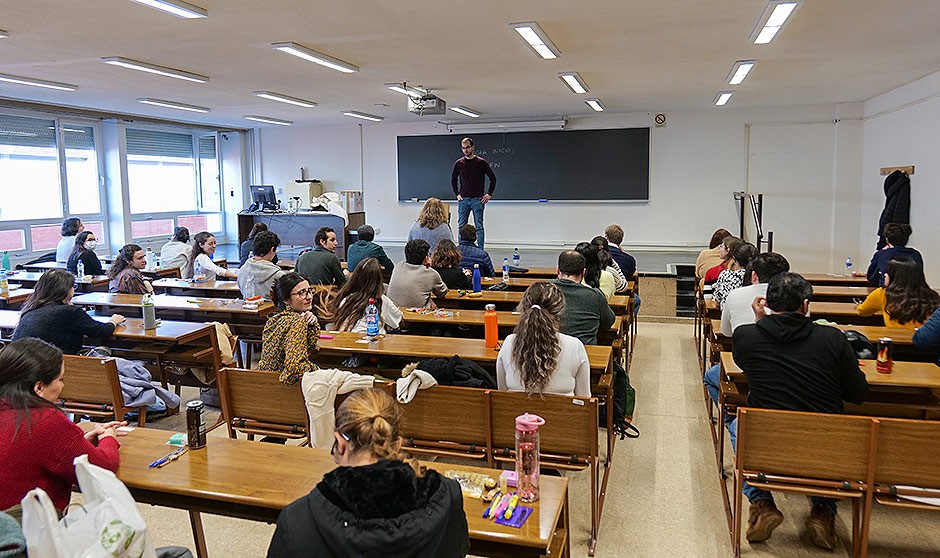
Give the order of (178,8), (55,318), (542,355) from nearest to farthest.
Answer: (542,355), (55,318), (178,8)

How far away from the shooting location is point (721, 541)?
3039mm

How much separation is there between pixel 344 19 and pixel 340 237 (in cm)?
679

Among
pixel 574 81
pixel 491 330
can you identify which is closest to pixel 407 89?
pixel 574 81

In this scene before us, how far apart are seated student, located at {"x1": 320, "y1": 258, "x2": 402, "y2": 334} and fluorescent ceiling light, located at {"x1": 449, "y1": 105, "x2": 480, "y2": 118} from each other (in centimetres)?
687

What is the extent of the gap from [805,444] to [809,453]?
4 cm

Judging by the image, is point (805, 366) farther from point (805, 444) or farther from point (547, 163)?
point (547, 163)

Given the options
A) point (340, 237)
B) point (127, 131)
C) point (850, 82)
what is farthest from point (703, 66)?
point (127, 131)

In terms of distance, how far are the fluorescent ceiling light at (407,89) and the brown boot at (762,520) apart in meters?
6.59

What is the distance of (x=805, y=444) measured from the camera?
2.63 m

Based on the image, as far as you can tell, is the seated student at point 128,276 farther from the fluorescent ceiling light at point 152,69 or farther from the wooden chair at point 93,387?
the wooden chair at point 93,387

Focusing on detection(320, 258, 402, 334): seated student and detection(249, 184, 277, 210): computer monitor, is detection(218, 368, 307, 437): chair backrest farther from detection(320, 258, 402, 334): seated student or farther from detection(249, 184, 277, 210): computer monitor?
detection(249, 184, 277, 210): computer monitor

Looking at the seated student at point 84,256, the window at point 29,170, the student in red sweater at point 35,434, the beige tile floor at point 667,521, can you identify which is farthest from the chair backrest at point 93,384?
the window at point 29,170

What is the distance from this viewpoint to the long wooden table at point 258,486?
190 cm

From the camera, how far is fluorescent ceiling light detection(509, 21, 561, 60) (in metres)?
5.26
